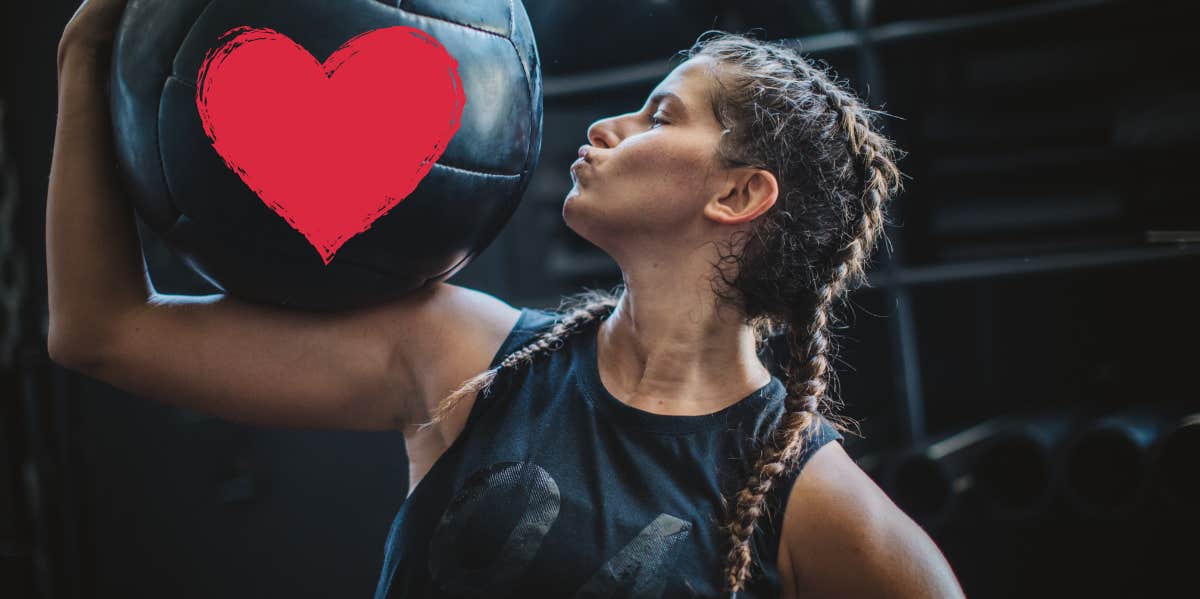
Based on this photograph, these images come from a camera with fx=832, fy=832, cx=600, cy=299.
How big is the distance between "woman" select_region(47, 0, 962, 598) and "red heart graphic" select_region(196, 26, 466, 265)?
19 centimetres

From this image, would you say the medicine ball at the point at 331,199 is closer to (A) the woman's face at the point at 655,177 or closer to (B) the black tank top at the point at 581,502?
(A) the woman's face at the point at 655,177

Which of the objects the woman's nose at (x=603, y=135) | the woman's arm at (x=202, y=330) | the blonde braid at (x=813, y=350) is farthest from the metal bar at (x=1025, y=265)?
the woman's arm at (x=202, y=330)

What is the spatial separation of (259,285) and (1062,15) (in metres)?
1.82

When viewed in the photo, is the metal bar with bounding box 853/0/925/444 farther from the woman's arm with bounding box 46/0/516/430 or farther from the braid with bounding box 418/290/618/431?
the woman's arm with bounding box 46/0/516/430

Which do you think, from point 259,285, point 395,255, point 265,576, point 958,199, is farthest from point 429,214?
point 265,576

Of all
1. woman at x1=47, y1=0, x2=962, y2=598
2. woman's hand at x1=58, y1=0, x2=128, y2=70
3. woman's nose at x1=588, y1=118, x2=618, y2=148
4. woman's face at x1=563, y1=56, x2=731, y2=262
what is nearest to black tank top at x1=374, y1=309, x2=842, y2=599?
woman at x1=47, y1=0, x2=962, y2=598

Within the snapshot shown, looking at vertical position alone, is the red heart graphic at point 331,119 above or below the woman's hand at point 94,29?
below

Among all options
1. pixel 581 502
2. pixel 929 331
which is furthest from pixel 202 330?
pixel 929 331

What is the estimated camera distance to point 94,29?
3.10 ft

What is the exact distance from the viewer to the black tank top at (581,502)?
970mm

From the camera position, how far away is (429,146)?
0.93 m

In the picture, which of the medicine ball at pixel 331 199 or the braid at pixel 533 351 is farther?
the braid at pixel 533 351

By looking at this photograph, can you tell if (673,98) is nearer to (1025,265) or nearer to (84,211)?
(84,211)

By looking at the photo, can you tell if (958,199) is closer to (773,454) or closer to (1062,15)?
(1062,15)
